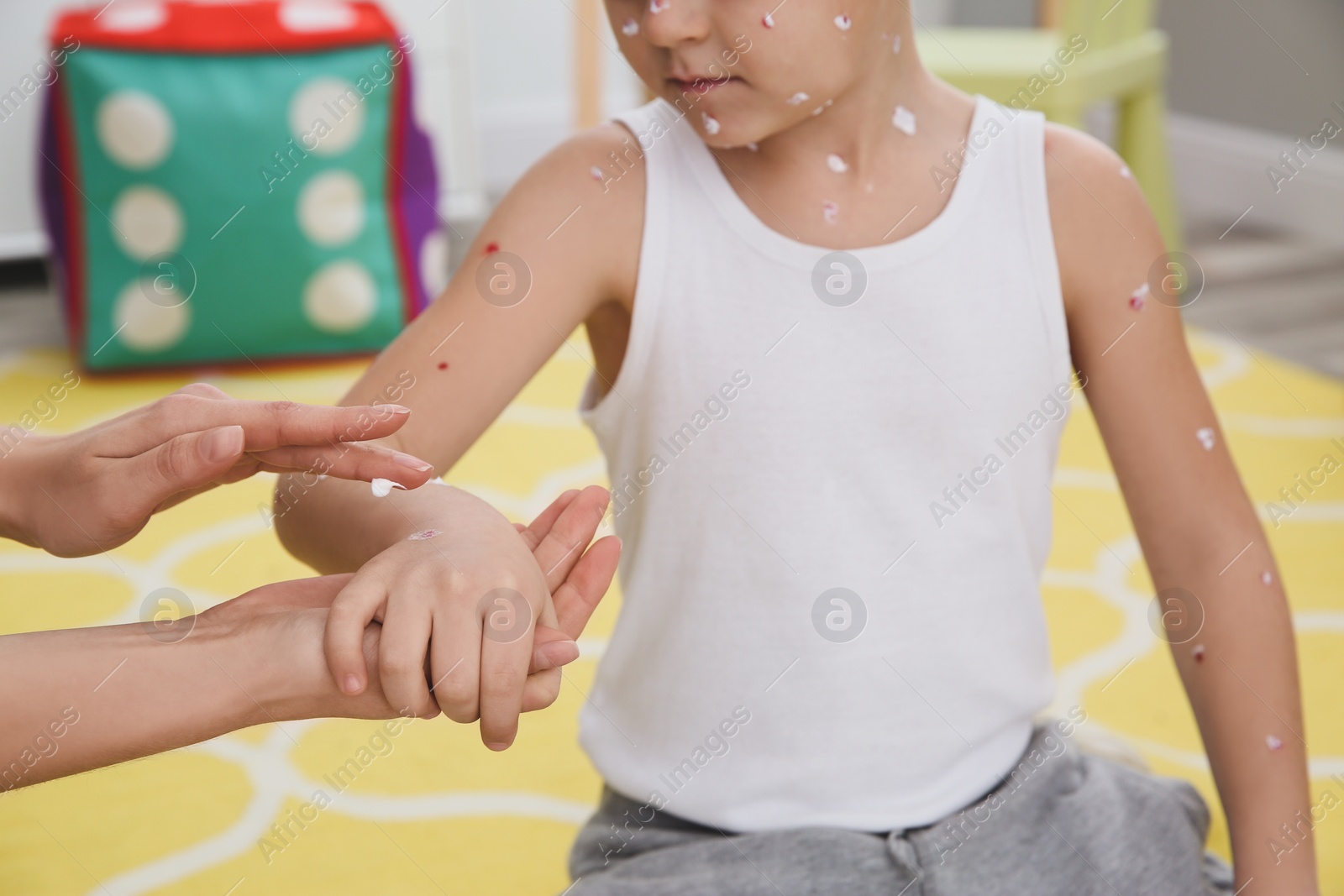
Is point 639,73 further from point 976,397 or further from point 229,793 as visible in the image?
point 229,793

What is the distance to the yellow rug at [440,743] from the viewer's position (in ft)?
3.40

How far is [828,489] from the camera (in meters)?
0.71

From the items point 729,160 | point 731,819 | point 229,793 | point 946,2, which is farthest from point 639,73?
point 946,2

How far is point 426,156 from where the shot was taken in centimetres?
217

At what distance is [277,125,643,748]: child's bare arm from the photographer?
1.84ft

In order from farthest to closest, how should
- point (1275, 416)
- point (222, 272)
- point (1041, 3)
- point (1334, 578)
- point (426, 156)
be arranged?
1. point (1041, 3)
2. point (426, 156)
3. point (222, 272)
4. point (1275, 416)
5. point (1334, 578)

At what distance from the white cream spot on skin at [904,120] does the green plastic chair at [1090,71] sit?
1.39 m

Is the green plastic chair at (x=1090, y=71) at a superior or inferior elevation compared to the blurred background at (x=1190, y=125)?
superior

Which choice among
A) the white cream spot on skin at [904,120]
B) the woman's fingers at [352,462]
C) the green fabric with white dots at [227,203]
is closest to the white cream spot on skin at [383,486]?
the woman's fingers at [352,462]

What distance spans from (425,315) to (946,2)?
10.3 feet

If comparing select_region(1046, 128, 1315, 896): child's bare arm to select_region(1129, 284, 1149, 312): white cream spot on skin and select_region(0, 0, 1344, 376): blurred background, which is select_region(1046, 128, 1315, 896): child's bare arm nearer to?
select_region(1129, 284, 1149, 312): white cream spot on skin

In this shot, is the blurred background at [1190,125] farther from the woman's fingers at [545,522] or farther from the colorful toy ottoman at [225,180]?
the woman's fingers at [545,522]

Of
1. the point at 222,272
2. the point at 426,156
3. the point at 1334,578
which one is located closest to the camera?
the point at 1334,578

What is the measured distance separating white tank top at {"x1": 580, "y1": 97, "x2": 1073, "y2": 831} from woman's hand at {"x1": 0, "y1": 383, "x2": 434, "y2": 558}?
0.63 feet
